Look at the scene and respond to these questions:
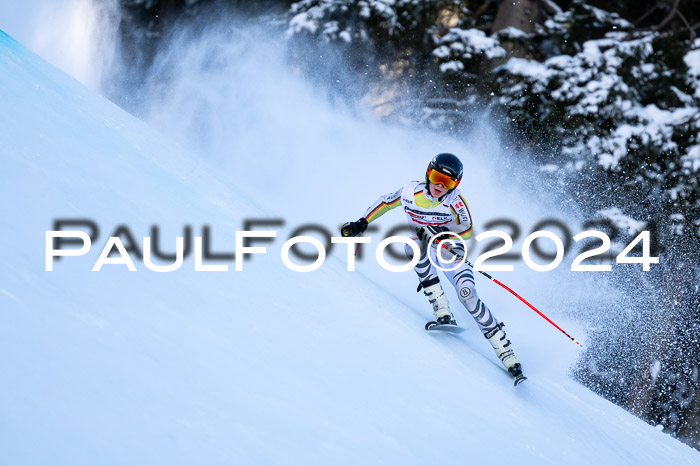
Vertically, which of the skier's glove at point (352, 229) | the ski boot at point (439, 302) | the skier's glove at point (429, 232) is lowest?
the ski boot at point (439, 302)

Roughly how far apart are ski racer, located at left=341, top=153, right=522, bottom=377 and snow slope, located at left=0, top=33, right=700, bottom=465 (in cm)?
22

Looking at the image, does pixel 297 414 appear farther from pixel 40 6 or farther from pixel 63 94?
pixel 40 6

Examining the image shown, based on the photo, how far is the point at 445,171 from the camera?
15.8ft

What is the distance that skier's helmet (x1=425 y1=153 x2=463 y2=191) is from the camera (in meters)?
4.81

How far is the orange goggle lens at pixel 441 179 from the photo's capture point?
4.84 meters

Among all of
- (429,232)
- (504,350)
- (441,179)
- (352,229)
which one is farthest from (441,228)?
(504,350)

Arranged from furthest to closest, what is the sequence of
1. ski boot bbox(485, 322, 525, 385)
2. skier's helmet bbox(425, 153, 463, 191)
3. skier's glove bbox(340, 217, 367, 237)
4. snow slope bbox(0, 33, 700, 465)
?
skier's glove bbox(340, 217, 367, 237) → ski boot bbox(485, 322, 525, 385) → skier's helmet bbox(425, 153, 463, 191) → snow slope bbox(0, 33, 700, 465)

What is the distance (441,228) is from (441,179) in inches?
21.5

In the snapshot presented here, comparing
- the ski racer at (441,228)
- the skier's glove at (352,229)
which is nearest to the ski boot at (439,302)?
the ski racer at (441,228)

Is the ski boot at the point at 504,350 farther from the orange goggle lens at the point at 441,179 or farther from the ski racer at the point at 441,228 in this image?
the orange goggle lens at the point at 441,179

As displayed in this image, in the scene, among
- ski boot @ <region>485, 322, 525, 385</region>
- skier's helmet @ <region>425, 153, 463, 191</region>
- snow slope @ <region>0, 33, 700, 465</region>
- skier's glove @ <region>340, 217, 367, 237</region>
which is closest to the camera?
snow slope @ <region>0, 33, 700, 465</region>

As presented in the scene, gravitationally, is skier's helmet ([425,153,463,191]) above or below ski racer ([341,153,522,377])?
above

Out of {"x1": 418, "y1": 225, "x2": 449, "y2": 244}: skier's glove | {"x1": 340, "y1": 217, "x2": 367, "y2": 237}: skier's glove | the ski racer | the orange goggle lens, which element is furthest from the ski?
the orange goggle lens

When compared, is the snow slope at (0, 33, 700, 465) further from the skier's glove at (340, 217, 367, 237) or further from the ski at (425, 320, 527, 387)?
the skier's glove at (340, 217, 367, 237)
